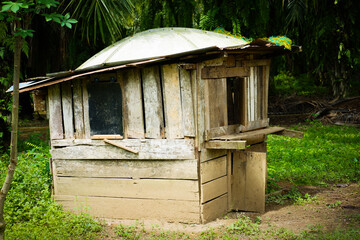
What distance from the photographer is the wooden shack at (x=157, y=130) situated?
6.02m

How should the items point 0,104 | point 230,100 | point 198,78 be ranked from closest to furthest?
point 198,78
point 230,100
point 0,104

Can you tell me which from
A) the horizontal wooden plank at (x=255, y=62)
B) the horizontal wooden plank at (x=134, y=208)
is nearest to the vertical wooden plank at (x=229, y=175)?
the horizontal wooden plank at (x=134, y=208)

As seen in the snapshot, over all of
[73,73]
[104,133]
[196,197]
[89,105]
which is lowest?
[196,197]

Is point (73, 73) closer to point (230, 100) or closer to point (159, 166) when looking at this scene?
point (159, 166)

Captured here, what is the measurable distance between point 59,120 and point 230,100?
2822mm

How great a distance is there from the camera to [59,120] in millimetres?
6664

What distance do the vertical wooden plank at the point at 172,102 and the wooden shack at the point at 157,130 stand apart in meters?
0.01

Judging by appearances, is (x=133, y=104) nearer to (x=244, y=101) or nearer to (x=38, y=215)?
(x=244, y=101)

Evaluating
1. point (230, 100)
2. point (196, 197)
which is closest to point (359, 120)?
point (230, 100)

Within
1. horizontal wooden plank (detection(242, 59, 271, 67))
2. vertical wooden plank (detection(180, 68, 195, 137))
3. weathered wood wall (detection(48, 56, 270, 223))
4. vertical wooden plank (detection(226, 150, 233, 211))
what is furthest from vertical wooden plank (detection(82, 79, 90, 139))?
horizontal wooden plank (detection(242, 59, 271, 67))

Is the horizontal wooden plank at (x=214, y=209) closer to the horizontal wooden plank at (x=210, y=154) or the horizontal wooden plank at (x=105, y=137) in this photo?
the horizontal wooden plank at (x=210, y=154)

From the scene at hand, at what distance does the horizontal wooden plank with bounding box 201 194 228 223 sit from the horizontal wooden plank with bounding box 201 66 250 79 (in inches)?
70.2

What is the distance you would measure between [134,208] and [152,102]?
5.16ft

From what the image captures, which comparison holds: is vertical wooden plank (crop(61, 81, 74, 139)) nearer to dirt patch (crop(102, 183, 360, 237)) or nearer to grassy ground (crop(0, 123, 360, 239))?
grassy ground (crop(0, 123, 360, 239))
